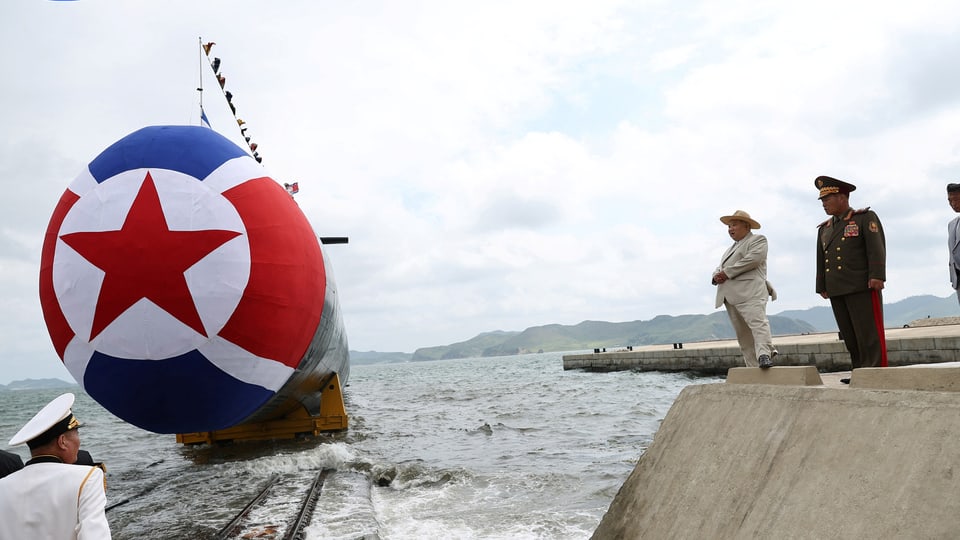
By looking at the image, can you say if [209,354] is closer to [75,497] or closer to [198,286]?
[198,286]

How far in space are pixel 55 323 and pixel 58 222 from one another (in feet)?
2.98

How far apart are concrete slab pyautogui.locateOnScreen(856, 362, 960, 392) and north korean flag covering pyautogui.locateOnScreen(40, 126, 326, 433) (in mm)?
4785

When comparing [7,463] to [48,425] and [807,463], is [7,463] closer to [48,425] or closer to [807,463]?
[48,425]

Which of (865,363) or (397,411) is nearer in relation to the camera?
(865,363)

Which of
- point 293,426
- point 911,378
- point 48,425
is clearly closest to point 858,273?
point 911,378

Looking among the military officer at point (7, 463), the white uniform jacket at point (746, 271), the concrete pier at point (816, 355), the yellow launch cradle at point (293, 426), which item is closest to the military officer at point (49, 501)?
the military officer at point (7, 463)

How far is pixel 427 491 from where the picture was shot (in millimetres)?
7434

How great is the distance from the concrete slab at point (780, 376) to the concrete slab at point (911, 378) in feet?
1.14

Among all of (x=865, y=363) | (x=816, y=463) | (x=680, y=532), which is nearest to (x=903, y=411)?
(x=816, y=463)

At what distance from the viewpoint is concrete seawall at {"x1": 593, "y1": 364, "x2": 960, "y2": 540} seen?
83.0 inches

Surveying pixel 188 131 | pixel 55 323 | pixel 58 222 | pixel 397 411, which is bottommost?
pixel 397 411

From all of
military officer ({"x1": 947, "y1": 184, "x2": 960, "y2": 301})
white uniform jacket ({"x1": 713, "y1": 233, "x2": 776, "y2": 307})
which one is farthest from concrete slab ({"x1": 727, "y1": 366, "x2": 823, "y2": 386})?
military officer ({"x1": 947, "y1": 184, "x2": 960, "y2": 301})

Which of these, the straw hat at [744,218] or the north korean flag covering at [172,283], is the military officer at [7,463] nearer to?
the north korean flag covering at [172,283]

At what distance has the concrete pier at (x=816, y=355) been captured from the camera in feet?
50.0
